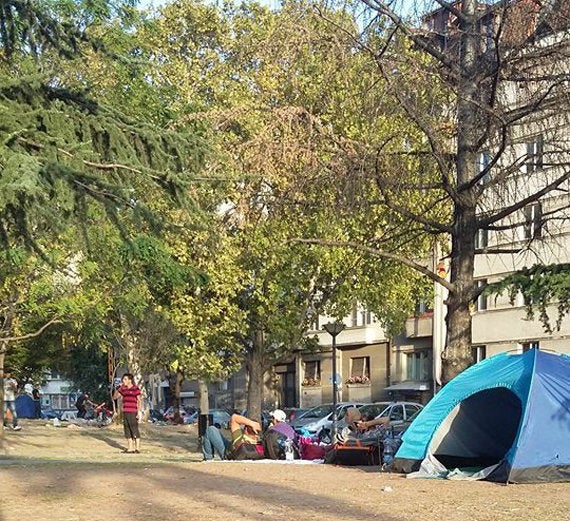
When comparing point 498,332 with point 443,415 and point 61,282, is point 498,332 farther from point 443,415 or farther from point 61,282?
point 443,415

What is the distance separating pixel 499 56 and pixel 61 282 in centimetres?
1280

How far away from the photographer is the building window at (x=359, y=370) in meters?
55.0

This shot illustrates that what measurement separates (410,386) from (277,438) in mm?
31449

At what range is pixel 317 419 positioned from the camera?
3847 centimetres

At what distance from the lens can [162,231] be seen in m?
10.5

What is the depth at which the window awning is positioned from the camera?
159 feet

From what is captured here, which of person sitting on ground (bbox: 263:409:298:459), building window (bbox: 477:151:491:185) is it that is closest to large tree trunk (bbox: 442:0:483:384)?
building window (bbox: 477:151:491:185)

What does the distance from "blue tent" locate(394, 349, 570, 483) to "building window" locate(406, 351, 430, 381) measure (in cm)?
3298

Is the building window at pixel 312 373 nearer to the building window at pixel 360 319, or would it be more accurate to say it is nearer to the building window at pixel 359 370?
the building window at pixel 359 370

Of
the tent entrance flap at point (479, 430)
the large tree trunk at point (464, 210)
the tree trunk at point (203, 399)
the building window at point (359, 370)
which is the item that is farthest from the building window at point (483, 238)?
the building window at point (359, 370)

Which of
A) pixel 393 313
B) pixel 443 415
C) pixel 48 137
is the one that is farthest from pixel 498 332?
pixel 48 137

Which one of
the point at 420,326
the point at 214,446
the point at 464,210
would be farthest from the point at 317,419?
the point at 464,210

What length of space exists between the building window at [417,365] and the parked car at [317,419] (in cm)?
915

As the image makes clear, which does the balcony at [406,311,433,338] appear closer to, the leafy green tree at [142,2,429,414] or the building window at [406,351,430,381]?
the building window at [406,351,430,381]
